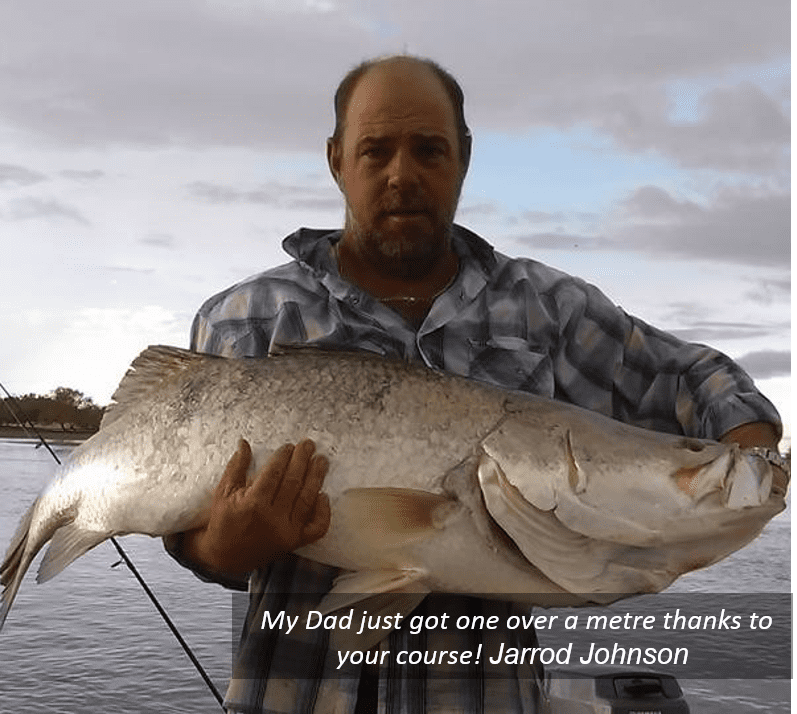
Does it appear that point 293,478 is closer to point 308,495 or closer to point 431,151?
point 308,495

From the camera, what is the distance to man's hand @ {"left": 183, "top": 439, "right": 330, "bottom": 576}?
2568 millimetres

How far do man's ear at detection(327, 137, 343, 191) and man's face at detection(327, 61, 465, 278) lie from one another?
0.13m

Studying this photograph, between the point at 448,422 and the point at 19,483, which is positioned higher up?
the point at 448,422

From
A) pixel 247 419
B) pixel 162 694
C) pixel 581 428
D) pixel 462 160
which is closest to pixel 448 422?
pixel 581 428

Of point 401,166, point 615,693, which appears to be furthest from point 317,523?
point 615,693

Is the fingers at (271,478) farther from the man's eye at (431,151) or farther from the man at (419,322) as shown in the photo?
the man's eye at (431,151)

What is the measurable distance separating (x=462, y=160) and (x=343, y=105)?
444mm

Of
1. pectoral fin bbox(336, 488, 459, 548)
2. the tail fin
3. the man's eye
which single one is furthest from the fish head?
the tail fin

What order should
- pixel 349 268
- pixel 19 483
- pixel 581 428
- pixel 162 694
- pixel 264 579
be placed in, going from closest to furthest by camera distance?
pixel 581 428 → pixel 264 579 → pixel 349 268 → pixel 162 694 → pixel 19 483

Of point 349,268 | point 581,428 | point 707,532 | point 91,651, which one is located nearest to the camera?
point 707,532

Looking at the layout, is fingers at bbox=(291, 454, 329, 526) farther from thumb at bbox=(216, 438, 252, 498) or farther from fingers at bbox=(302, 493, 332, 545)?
thumb at bbox=(216, 438, 252, 498)

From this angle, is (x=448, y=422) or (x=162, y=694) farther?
(x=162, y=694)

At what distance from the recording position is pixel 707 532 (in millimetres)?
2490

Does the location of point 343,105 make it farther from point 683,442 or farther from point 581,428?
point 683,442
